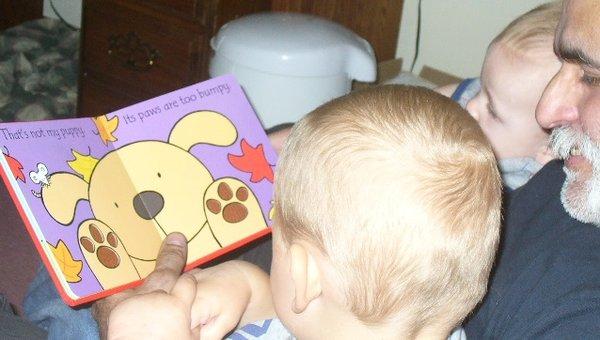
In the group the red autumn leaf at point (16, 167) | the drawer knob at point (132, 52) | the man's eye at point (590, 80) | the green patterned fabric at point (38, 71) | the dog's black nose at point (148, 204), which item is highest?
the man's eye at point (590, 80)

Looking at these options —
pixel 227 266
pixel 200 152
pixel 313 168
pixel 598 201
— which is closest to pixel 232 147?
pixel 200 152

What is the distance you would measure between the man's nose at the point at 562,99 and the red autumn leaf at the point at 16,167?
0.61 meters

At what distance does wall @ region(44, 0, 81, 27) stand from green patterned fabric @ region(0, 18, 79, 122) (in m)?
0.12

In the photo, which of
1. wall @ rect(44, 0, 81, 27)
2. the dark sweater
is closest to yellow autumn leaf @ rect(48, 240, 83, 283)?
the dark sweater

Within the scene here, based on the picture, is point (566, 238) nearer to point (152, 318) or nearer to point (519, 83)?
point (519, 83)

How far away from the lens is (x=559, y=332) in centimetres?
79

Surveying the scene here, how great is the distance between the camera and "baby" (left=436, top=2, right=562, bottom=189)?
1126mm

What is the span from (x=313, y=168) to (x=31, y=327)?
18.1 inches

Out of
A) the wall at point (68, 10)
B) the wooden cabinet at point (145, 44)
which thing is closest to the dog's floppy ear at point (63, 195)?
the wooden cabinet at point (145, 44)

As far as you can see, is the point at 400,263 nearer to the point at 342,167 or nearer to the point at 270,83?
the point at 342,167

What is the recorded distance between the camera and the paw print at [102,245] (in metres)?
0.83

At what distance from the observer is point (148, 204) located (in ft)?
2.98

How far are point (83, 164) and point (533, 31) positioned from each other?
71cm

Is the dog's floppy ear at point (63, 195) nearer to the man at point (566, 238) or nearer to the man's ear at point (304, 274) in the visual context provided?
the man's ear at point (304, 274)
